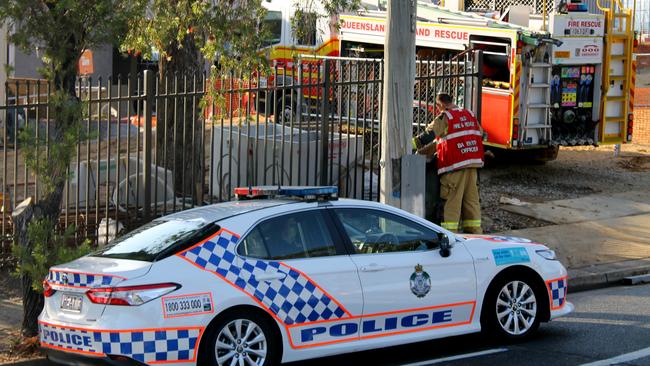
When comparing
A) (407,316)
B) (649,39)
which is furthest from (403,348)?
(649,39)

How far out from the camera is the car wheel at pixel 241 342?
6.88 metres

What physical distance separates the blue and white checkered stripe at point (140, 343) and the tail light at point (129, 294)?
0.65 feet

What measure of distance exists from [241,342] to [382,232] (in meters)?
1.55

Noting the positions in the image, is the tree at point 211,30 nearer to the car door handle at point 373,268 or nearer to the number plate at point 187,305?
the car door handle at point 373,268

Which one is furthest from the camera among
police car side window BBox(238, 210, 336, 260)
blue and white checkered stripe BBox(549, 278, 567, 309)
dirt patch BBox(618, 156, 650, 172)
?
dirt patch BBox(618, 156, 650, 172)

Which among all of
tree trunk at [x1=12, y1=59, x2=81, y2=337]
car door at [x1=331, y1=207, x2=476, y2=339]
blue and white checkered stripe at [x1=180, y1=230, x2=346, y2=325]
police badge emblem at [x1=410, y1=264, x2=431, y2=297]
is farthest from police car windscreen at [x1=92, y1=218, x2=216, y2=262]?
police badge emblem at [x1=410, y1=264, x2=431, y2=297]

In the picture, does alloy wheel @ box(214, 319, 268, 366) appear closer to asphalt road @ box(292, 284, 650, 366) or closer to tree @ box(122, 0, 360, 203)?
asphalt road @ box(292, 284, 650, 366)

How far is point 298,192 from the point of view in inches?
308

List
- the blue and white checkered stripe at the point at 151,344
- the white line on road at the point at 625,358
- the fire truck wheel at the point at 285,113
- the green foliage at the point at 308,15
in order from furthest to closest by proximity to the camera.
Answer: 1. the green foliage at the point at 308,15
2. the fire truck wheel at the point at 285,113
3. the white line on road at the point at 625,358
4. the blue and white checkered stripe at the point at 151,344

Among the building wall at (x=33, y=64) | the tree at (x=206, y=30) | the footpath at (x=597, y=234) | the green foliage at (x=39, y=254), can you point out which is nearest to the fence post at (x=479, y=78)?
the footpath at (x=597, y=234)

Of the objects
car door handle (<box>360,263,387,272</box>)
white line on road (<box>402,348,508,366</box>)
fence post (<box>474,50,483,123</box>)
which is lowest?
white line on road (<box>402,348,508,366</box>)

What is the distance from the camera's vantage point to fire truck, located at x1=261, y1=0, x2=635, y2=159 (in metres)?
16.2

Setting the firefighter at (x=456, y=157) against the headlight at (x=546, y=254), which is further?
the firefighter at (x=456, y=157)

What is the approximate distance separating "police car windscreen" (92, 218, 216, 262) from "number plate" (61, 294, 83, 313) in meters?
0.48
